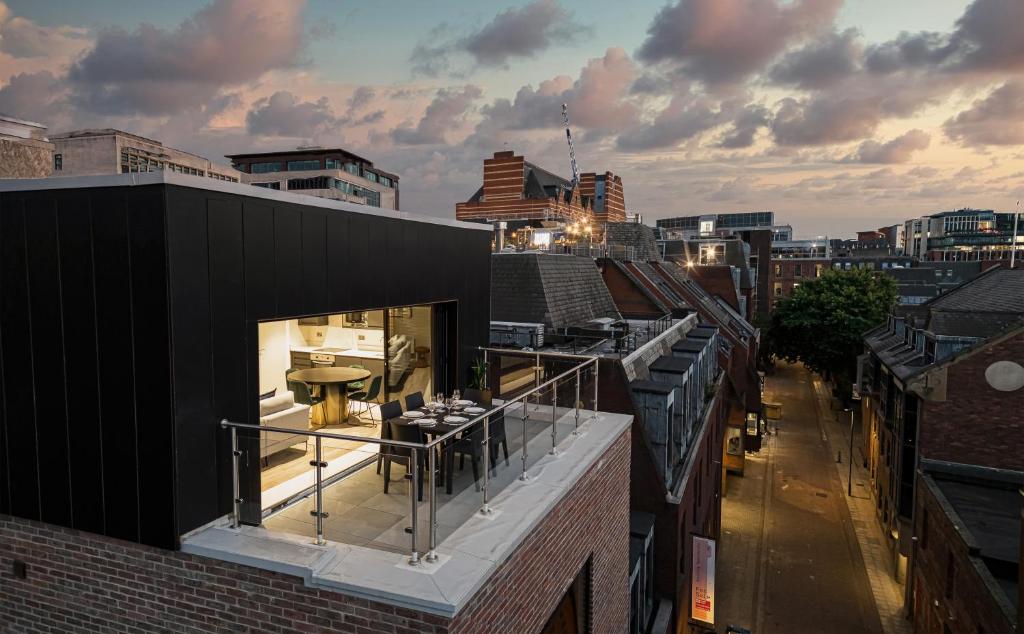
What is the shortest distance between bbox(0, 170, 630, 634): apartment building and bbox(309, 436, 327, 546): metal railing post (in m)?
0.03

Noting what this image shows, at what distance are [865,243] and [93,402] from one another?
704 feet

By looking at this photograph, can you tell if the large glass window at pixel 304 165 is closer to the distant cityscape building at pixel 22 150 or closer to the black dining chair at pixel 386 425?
the distant cityscape building at pixel 22 150

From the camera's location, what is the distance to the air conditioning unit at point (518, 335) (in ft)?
59.4

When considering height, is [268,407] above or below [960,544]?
above

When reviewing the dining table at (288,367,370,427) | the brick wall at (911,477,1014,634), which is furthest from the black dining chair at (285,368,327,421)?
the brick wall at (911,477,1014,634)

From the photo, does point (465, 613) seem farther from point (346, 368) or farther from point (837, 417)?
point (837, 417)

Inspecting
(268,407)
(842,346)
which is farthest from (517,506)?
(842,346)

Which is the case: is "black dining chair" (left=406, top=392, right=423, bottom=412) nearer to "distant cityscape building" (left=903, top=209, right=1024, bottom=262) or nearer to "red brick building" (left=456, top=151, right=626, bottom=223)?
"red brick building" (left=456, top=151, right=626, bottom=223)

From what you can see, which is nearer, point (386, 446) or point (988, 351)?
point (386, 446)

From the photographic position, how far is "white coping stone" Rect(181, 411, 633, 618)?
16.3 feet

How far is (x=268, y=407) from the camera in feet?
27.0

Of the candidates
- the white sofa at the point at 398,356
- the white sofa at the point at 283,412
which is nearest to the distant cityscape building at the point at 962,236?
the white sofa at the point at 398,356

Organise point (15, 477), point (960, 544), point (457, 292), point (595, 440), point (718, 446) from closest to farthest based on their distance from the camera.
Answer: point (15, 477)
point (595, 440)
point (457, 292)
point (960, 544)
point (718, 446)

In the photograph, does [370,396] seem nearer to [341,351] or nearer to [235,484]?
[341,351]
